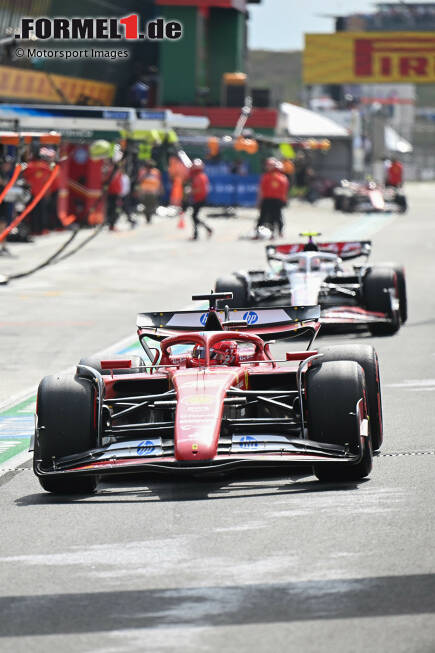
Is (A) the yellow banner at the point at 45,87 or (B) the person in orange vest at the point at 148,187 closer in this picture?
(A) the yellow banner at the point at 45,87

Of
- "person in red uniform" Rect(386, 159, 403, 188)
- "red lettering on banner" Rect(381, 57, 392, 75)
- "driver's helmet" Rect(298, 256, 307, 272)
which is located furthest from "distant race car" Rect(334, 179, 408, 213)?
"red lettering on banner" Rect(381, 57, 392, 75)

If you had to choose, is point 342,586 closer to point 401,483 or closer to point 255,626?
point 255,626

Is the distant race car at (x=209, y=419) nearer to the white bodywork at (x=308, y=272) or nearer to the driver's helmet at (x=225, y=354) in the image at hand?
the driver's helmet at (x=225, y=354)

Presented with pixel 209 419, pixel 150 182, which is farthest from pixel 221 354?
pixel 150 182

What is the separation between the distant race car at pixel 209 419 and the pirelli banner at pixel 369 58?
90.7 m

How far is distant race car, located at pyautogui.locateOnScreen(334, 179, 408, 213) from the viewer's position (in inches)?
2019

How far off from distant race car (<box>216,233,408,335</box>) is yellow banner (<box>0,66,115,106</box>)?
17.5 meters

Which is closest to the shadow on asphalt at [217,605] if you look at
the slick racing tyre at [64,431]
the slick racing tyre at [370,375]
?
the slick racing tyre at [64,431]

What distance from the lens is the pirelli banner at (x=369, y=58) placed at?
99.6m

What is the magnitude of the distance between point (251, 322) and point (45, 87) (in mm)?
33936

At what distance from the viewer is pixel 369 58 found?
101 metres

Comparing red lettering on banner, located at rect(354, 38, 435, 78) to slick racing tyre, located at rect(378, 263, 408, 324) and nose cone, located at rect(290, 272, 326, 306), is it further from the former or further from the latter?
nose cone, located at rect(290, 272, 326, 306)

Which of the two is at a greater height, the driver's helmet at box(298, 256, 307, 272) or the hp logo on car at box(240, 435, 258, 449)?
the hp logo on car at box(240, 435, 258, 449)

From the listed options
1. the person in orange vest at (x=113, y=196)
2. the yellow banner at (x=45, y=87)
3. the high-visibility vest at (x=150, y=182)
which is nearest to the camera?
the person in orange vest at (x=113, y=196)
